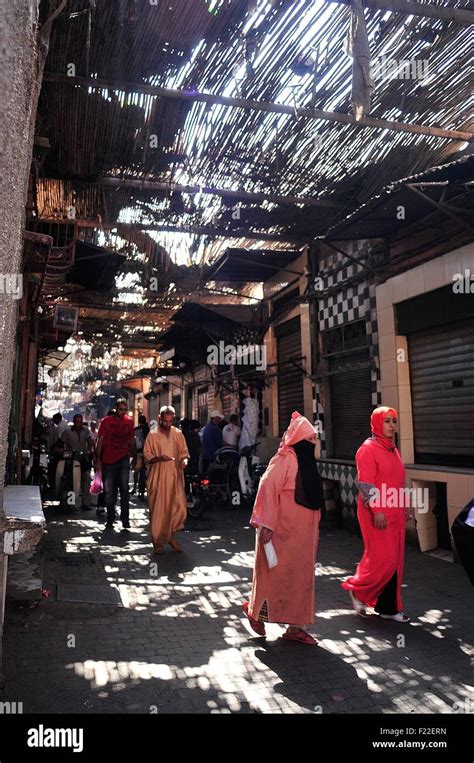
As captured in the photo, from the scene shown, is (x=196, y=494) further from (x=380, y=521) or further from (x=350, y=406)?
(x=380, y=521)

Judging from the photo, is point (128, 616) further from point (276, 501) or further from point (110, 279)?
point (110, 279)

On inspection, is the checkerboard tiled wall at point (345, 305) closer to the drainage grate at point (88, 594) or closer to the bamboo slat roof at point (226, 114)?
the bamboo slat roof at point (226, 114)

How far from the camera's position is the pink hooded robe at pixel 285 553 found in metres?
4.32

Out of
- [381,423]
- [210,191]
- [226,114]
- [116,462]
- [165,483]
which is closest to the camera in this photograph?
[381,423]

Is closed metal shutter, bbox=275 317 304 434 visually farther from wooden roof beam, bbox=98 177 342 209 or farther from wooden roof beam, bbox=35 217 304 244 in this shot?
wooden roof beam, bbox=98 177 342 209

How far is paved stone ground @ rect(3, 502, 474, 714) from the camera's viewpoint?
3285 millimetres

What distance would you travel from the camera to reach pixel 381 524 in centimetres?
483

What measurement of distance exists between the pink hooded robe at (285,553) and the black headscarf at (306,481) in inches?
1.7

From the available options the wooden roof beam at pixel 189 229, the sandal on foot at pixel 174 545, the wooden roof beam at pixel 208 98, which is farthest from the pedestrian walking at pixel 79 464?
the wooden roof beam at pixel 208 98

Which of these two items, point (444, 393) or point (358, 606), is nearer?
point (358, 606)

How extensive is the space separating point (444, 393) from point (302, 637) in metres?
4.23

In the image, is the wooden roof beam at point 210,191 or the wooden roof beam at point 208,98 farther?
the wooden roof beam at point 210,191

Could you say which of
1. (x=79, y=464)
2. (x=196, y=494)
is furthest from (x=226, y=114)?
(x=79, y=464)

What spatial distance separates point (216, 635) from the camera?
4422 mm
